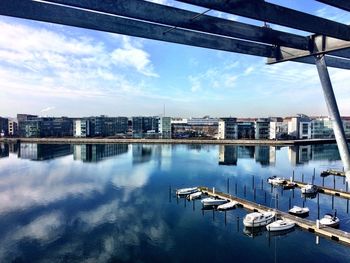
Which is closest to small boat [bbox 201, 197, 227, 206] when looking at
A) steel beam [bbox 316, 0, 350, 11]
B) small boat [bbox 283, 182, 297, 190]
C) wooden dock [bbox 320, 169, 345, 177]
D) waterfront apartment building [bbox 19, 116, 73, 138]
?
small boat [bbox 283, 182, 297, 190]

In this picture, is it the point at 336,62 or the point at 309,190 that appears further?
the point at 309,190

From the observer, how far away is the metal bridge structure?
5.88 meters

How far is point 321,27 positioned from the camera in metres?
7.11

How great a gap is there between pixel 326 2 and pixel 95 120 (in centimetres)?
18027

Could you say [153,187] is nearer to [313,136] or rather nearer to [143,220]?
[143,220]

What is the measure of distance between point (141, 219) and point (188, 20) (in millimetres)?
33271

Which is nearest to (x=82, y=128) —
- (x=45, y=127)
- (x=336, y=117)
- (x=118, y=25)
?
(x=45, y=127)

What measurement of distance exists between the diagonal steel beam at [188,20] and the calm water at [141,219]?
883 inches

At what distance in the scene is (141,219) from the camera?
37.1m

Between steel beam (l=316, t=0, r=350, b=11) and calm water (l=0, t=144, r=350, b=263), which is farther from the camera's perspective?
calm water (l=0, t=144, r=350, b=263)

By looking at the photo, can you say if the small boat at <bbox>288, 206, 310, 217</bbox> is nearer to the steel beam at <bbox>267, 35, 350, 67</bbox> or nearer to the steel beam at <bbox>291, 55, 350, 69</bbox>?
the steel beam at <bbox>291, 55, 350, 69</bbox>

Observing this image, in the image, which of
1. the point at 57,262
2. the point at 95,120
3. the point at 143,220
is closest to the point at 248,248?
the point at 143,220

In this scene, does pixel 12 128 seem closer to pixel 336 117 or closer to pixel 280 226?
pixel 280 226

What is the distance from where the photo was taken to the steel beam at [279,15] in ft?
18.9
